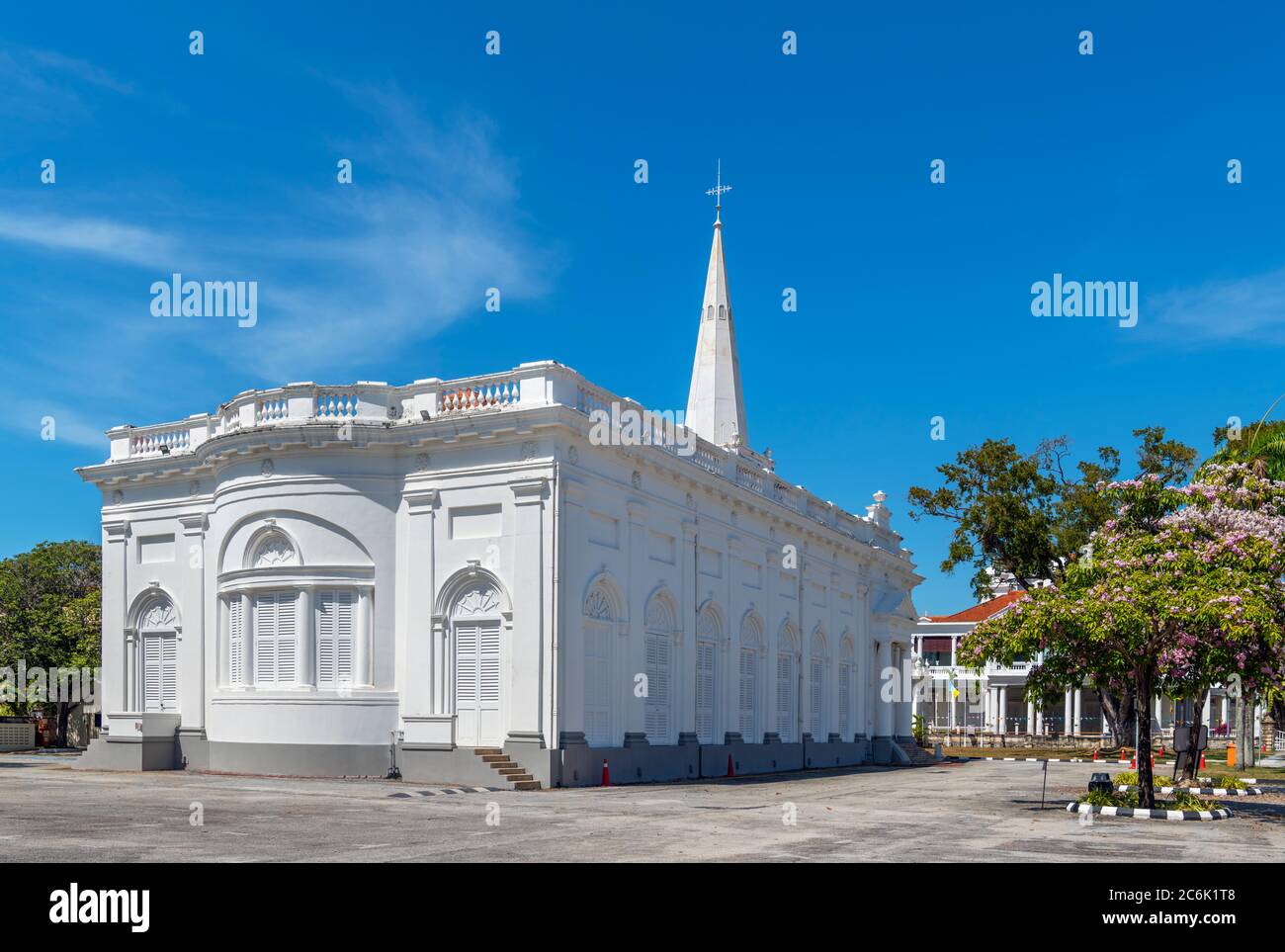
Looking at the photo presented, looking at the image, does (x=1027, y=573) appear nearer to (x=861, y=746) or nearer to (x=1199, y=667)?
(x=861, y=746)

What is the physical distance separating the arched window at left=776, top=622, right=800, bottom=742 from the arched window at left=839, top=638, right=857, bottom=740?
576 cm

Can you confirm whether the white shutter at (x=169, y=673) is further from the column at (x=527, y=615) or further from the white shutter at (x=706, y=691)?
the white shutter at (x=706, y=691)

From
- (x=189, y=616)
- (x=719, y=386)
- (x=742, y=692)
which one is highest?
(x=719, y=386)

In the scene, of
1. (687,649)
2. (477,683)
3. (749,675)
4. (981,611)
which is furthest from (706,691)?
(981,611)

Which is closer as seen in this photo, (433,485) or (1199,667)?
(1199,667)

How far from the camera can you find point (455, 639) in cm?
3066

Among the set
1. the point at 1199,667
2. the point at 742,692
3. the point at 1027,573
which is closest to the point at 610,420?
the point at 742,692

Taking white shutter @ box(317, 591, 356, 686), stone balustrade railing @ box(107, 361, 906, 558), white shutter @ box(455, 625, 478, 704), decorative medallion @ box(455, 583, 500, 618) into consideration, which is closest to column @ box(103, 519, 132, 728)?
stone balustrade railing @ box(107, 361, 906, 558)

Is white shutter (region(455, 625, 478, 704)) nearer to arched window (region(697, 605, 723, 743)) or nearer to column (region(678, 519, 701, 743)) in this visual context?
column (region(678, 519, 701, 743))

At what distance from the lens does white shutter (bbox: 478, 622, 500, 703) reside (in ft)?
98.6

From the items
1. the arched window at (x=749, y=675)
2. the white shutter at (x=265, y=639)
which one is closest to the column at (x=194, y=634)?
the white shutter at (x=265, y=639)

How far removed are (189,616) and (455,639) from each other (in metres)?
9.36

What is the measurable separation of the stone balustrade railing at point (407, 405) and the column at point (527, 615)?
2.22 meters

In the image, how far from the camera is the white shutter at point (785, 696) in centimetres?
4278
